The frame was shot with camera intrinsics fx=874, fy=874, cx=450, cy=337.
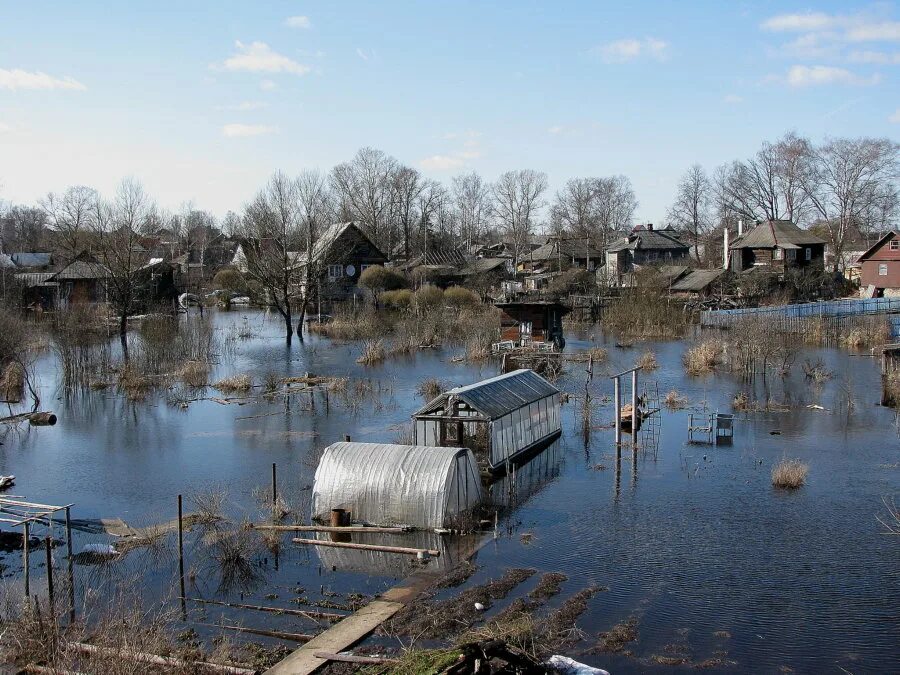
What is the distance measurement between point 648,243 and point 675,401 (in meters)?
55.8

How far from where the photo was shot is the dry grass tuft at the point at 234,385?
35.3 m

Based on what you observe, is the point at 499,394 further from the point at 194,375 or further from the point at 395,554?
the point at 194,375

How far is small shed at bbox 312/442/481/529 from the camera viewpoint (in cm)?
1738

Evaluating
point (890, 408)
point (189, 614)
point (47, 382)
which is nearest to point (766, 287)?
point (890, 408)

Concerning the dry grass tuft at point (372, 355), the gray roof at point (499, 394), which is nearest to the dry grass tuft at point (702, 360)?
the gray roof at point (499, 394)

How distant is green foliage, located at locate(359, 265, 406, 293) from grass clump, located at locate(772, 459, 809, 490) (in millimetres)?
46170

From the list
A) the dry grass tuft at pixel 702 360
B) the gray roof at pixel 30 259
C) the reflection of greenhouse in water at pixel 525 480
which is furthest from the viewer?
the gray roof at pixel 30 259

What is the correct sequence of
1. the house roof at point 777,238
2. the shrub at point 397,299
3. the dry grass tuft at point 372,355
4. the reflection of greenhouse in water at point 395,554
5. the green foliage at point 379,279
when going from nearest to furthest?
the reflection of greenhouse in water at point 395,554, the dry grass tuft at point 372,355, the shrub at point 397,299, the green foliage at point 379,279, the house roof at point 777,238

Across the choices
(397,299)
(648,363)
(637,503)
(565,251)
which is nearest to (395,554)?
(637,503)

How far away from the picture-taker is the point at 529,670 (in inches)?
392

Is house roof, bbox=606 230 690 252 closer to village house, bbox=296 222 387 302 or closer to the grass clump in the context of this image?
village house, bbox=296 222 387 302

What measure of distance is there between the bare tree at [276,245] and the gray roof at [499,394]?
26.3 metres

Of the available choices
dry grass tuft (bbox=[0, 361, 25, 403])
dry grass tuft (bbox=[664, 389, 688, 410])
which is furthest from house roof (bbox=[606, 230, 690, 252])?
dry grass tuft (bbox=[0, 361, 25, 403])

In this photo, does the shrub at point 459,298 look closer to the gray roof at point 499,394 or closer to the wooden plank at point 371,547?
the gray roof at point 499,394
